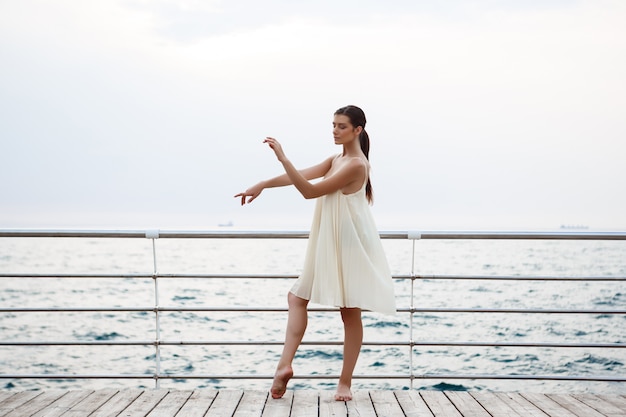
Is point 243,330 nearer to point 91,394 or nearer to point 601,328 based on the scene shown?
point 601,328

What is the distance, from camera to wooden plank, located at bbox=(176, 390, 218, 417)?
3.36 meters

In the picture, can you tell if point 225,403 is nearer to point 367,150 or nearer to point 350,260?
point 350,260

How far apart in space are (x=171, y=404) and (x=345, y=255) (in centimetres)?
113

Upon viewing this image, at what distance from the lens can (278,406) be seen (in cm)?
349

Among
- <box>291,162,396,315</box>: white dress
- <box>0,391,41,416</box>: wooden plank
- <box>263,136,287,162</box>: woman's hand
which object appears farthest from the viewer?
<box>291,162,396,315</box>: white dress

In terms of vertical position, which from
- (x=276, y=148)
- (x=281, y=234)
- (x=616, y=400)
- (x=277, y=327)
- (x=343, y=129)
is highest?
(x=343, y=129)

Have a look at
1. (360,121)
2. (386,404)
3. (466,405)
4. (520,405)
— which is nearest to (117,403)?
(386,404)

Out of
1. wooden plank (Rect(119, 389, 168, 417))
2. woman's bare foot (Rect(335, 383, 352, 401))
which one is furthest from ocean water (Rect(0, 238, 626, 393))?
wooden plank (Rect(119, 389, 168, 417))

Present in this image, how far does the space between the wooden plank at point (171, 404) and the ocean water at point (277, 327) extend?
4238mm

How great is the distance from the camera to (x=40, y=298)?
88.6ft

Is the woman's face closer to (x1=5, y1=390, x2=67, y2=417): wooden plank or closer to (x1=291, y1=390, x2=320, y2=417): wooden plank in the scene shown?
(x1=291, y1=390, x2=320, y2=417): wooden plank

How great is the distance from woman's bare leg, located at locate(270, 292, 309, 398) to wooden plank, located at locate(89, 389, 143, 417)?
Result: 72 cm

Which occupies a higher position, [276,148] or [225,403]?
[276,148]

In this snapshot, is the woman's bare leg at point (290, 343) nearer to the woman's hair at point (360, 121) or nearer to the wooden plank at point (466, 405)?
the woman's hair at point (360, 121)
